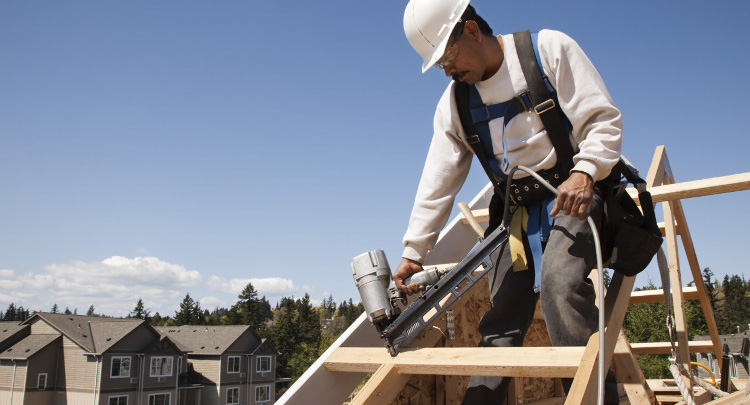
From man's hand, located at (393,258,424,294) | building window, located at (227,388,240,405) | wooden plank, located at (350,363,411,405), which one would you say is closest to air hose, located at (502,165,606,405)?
man's hand, located at (393,258,424,294)

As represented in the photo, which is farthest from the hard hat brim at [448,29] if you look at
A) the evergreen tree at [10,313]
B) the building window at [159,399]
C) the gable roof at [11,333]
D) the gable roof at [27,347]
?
the evergreen tree at [10,313]

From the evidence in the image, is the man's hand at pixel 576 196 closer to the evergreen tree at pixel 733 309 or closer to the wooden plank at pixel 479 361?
the wooden plank at pixel 479 361

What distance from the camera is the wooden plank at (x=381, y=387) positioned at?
2.12m

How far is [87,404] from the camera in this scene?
2833 centimetres

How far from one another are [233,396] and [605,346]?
38546 mm

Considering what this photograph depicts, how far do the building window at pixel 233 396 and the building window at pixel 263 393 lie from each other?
1801 mm

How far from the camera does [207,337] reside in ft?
123

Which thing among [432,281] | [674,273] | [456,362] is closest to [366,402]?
[456,362]

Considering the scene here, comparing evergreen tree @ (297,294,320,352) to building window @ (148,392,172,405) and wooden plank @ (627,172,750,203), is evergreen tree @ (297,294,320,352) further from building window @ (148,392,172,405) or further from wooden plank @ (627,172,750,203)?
wooden plank @ (627,172,750,203)

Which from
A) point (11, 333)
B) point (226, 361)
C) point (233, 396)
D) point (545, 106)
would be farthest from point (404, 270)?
point (233, 396)

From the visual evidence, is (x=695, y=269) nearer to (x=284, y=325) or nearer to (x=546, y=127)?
(x=546, y=127)

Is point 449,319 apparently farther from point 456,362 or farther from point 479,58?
point 479,58

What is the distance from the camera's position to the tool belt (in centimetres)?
230

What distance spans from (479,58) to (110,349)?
102 ft
